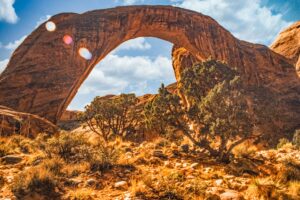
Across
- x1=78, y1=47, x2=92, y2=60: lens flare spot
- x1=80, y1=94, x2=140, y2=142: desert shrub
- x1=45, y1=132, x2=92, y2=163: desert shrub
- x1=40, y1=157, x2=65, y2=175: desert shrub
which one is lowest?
x1=40, y1=157, x2=65, y2=175: desert shrub

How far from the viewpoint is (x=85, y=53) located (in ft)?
101

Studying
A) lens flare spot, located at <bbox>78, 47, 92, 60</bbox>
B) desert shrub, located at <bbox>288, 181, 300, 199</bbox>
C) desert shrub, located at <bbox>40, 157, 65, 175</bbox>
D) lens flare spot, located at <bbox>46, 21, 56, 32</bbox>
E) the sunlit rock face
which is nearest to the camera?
desert shrub, located at <bbox>288, 181, 300, 199</bbox>

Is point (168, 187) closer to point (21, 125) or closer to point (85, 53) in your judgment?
point (21, 125)

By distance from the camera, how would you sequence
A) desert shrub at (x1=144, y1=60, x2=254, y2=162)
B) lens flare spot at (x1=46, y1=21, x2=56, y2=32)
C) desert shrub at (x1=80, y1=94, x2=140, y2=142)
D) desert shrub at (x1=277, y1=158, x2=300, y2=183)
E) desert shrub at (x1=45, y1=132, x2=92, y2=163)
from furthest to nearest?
lens flare spot at (x1=46, y1=21, x2=56, y2=32) < desert shrub at (x1=80, y1=94, x2=140, y2=142) < desert shrub at (x1=144, y1=60, x2=254, y2=162) < desert shrub at (x1=45, y1=132, x2=92, y2=163) < desert shrub at (x1=277, y1=158, x2=300, y2=183)

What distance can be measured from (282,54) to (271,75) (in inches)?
283

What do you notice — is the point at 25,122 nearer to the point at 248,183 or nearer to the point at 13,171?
the point at 13,171

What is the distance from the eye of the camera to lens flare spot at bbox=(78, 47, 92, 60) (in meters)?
30.5

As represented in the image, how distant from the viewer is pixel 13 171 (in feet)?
25.8

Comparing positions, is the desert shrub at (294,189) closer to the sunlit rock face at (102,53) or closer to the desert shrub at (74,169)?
the desert shrub at (74,169)

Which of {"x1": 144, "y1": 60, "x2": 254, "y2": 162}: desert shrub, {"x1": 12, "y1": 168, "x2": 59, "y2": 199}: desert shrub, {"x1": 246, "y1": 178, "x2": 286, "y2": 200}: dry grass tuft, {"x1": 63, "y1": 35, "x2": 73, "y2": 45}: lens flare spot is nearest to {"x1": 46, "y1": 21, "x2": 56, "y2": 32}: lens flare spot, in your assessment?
{"x1": 63, "y1": 35, "x2": 73, "y2": 45}: lens flare spot

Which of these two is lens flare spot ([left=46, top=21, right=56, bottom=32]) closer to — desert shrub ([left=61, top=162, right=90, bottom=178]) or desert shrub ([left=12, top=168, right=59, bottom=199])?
desert shrub ([left=61, top=162, right=90, bottom=178])

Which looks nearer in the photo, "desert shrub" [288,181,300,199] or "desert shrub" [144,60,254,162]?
"desert shrub" [288,181,300,199]

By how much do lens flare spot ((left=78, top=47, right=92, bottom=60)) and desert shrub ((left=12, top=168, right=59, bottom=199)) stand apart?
82.8ft

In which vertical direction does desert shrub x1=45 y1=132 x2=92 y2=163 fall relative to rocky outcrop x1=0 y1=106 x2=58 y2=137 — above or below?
below
